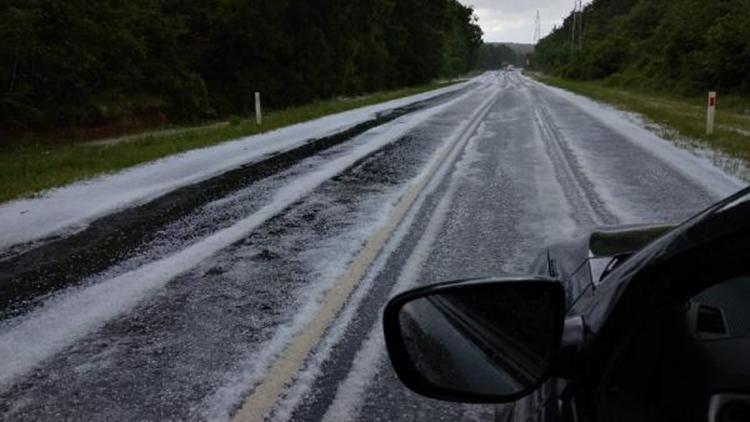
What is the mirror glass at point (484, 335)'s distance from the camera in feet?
4.97

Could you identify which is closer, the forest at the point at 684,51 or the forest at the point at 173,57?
the forest at the point at 173,57

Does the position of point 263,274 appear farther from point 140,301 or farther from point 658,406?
point 658,406

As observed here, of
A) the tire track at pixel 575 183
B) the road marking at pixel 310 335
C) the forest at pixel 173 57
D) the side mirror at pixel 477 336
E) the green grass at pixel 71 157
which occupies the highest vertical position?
the forest at pixel 173 57

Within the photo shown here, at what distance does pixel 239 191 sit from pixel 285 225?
2.24 m

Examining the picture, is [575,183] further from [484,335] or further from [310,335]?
[484,335]

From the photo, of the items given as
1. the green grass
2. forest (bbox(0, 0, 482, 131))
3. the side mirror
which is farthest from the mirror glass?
forest (bbox(0, 0, 482, 131))

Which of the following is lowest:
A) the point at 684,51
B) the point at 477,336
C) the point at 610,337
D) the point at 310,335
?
the point at 310,335

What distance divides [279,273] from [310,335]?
134cm

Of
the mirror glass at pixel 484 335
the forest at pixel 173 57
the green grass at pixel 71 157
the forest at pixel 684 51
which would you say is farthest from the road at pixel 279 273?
the forest at pixel 684 51

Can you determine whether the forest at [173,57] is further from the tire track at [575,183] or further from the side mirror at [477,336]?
the side mirror at [477,336]

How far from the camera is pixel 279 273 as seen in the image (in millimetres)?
5273

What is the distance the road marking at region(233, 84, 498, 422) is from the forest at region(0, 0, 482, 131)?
39.4ft

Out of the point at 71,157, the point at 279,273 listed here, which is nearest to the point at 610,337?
the point at 279,273

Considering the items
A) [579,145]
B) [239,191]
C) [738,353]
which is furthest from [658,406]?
[579,145]
